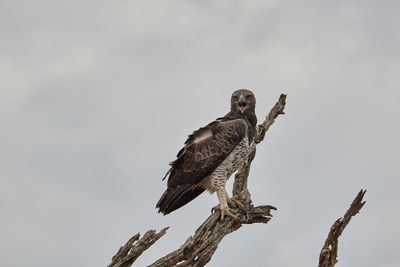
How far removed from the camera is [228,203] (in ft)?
39.1

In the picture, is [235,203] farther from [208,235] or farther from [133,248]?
[133,248]

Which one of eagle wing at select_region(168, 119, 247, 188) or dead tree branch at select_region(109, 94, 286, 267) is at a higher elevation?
eagle wing at select_region(168, 119, 247, 188)

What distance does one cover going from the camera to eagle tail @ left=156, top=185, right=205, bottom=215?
448 inches

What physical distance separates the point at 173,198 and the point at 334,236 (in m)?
3.17

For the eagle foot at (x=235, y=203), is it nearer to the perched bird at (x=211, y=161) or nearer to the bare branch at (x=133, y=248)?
the perched bird at (x=211, y=161)

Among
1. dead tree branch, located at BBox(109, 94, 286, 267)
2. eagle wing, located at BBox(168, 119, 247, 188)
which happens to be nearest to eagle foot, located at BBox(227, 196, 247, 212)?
dead tree branch, located at BBox(109, 94, 286, 267)

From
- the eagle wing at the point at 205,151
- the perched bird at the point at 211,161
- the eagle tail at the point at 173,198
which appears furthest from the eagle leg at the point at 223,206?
the eagle tail at the point at 173,198

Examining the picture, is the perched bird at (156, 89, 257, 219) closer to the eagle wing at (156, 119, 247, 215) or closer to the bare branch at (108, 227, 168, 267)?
the eagle wing at (156, 119, 247, 215)

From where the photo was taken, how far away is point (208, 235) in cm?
1087

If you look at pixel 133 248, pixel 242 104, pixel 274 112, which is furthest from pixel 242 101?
pixel 133 248

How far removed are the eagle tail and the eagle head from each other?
191cm

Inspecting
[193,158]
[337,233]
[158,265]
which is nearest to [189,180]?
[193,158]

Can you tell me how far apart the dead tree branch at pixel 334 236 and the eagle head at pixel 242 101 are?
9.56 feet

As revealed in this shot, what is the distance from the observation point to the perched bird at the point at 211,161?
11.3 meters
